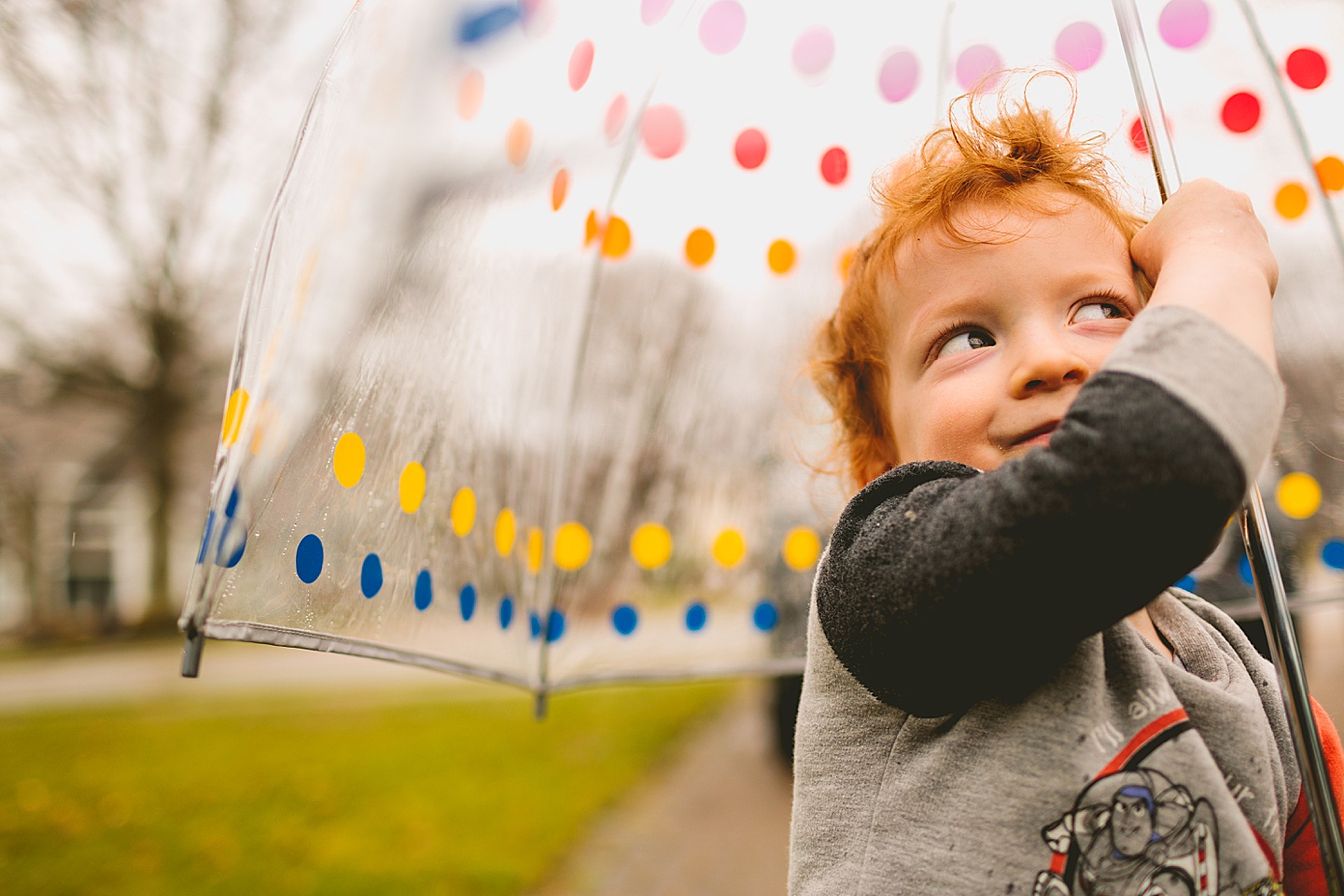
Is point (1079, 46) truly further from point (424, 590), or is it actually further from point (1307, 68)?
point (424, 590)

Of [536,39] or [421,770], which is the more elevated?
[536,39]

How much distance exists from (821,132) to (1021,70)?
40cm

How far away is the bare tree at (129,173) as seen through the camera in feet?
14.1

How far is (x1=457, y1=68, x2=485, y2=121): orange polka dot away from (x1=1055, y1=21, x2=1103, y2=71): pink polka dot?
99 centimetres

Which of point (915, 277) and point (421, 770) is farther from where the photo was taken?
point (421, 770)

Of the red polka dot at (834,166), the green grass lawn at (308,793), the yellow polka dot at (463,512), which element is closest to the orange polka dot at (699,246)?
the red polka dot at (834,166)

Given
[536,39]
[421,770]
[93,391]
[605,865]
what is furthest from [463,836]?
[93,391]

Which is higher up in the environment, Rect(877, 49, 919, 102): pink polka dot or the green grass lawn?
Rect(877, 49, 919, 102): pink polka dot

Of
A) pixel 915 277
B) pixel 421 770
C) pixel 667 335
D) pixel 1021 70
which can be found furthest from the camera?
pixel 421 770

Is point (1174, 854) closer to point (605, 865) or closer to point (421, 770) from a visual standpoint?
point (605, 865)

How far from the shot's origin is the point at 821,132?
1870 mm

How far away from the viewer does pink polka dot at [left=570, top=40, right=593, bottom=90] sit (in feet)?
5.04

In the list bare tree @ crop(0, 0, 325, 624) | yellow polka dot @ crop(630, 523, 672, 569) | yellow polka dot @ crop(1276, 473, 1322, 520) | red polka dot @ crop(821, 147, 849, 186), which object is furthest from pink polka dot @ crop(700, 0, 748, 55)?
bare tree @ crop(0, 0, 325, 624)

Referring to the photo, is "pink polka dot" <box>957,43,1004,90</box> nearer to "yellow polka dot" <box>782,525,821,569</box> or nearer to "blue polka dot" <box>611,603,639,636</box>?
"yellow polka dot" <box>782,525,821,569</box>
